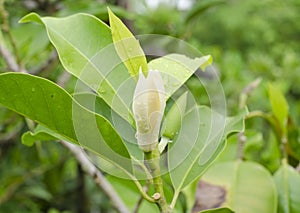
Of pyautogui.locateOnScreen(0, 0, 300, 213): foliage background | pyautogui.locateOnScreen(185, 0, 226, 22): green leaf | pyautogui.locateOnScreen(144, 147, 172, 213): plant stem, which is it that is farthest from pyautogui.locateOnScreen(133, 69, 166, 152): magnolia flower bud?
pyautogui.locateOnScreen(185, 0, 226, 22): green leaf

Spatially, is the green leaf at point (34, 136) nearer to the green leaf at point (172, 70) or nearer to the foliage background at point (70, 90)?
the green leaf at point (172, 70)

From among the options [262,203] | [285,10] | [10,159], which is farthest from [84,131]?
[285,10]

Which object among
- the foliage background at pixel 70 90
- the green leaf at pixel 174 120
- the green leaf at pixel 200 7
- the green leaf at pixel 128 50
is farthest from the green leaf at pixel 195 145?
the green leaf at pixel 200 7

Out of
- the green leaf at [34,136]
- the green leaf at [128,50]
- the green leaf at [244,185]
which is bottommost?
the green leaf at [244,185]

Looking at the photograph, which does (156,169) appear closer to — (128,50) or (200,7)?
(128,50)

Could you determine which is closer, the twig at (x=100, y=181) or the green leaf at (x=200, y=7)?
the twig at (x=100, y=181)

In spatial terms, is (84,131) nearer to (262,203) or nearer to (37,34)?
(262,203)

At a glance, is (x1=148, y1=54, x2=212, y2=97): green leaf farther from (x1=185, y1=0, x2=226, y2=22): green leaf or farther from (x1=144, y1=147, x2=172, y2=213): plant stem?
→ (x1=185, y1=0, x2=226, y2=22): green leaf
